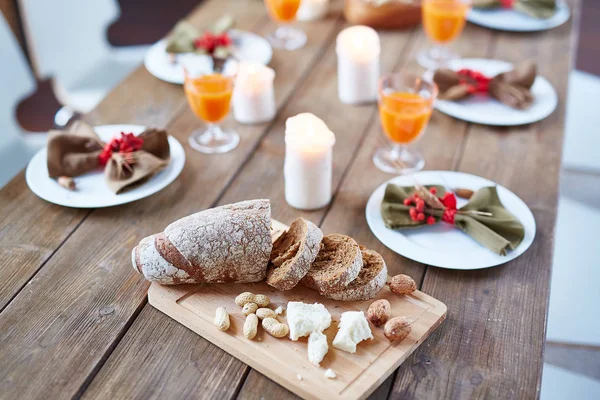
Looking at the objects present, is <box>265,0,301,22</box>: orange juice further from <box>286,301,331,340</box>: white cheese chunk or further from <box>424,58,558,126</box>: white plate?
<box>286,301,331,340</box>: white cheese chunk

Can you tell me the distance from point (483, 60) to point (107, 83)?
2083 mm

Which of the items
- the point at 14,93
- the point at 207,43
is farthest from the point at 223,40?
the point at 14,93

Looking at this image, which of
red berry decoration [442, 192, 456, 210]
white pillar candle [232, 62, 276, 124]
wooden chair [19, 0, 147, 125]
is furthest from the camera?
wooden chair [19, 0, 147, 125]

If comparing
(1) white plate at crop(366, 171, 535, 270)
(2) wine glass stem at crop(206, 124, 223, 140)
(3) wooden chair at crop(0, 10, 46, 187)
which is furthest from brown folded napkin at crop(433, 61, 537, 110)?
(3) wooden chair at crop(0, 10, 46, 187)

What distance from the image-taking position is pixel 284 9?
84.0 inches

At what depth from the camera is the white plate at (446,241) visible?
4.21ft

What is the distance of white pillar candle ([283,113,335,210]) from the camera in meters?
1.40

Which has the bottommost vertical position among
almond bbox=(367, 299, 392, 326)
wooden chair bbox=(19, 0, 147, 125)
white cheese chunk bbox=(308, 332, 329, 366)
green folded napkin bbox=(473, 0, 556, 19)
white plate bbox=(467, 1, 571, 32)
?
wooden chair bbox=(19, 0, 147, 125)

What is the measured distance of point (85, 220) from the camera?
1437 mm

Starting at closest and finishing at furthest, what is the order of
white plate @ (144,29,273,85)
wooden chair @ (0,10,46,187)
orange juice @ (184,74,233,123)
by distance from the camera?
orange juice @ (184,74,233,123), white plate @ (144,29,273,85), wooden chair @ (0,10,46,187)

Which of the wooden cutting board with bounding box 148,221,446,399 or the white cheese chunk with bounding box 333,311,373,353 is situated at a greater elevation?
the white cheese chunk with bounding box 333,311,373,353

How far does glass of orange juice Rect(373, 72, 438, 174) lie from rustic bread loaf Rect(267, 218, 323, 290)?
46cm

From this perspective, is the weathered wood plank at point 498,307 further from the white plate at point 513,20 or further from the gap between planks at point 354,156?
A: the white plate at point 513,20

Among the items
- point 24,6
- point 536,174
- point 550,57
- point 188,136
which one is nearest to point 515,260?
point 536,174
